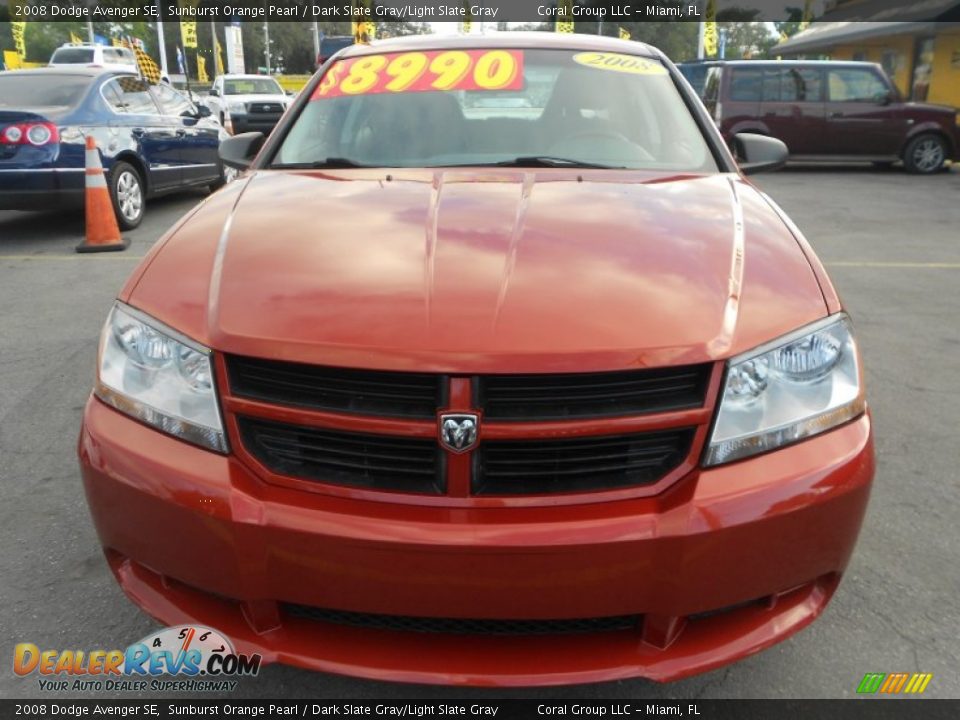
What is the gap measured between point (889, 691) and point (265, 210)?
80.1 inches

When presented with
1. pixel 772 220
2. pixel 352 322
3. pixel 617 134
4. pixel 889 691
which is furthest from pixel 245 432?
pixel 617 134

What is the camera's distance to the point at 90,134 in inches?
293

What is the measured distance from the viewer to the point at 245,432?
1687 mm

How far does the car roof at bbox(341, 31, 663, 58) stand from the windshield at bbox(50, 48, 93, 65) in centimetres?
2745

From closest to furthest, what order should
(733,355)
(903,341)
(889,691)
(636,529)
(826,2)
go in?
(636,529) < (733,355) < (889,691) < (903,341) < (826,2)

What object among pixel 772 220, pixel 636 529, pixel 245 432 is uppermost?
pixel 772 220

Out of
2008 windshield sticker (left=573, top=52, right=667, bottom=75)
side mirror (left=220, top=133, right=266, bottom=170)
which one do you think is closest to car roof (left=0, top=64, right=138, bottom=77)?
side mirror (left=220, top=133, right=266, bottom=170)

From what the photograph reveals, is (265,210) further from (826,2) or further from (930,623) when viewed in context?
(826,2)

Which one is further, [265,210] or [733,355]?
[265,210]

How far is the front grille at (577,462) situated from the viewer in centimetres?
162

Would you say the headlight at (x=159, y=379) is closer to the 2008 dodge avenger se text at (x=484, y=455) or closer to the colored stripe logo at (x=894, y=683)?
the 2008 dodge avenger se text at (x=484, y=455)

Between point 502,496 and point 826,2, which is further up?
point 826,2

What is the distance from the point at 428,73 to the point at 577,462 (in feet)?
6.72

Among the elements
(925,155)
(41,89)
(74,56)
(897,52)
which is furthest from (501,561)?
(74,56)
